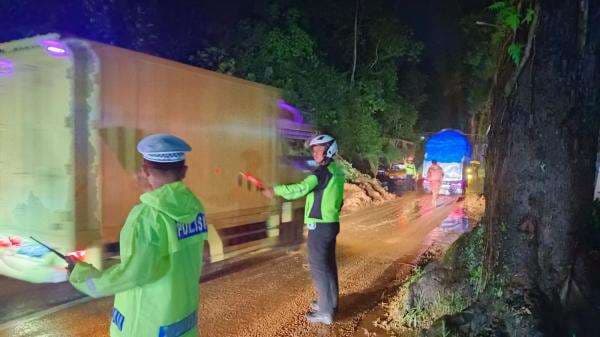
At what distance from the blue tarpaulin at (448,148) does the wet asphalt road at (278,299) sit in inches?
541

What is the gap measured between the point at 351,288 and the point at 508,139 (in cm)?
318

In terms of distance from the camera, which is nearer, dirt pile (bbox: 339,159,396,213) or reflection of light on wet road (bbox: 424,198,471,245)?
reflection of light on wet road (bbox: 424,198,471,245)

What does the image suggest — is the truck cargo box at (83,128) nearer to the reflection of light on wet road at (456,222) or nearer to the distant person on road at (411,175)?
the reflection of light on wet road at (456,222)

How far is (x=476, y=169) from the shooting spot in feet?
90.8

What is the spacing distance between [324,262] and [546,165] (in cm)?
224

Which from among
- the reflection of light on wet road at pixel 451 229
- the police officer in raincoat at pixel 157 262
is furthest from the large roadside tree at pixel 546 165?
the reflection of light on wet road at pixel 451 229

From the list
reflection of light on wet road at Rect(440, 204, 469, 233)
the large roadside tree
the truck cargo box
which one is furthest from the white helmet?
reflection of light on wet road at Rect(440, 204, 469, 233)

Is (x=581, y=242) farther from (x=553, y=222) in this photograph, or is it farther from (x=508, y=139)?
(x=508, y=139)

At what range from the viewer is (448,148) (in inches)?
910

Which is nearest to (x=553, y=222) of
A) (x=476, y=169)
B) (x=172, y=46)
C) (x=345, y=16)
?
(x=172, y=46)

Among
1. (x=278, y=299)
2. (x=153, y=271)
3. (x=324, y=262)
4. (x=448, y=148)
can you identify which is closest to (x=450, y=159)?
(x=448, y=148)

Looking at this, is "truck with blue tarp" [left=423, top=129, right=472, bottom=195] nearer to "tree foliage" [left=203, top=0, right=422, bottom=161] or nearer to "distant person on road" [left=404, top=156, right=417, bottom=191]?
"distant person on road" [left=404, top=156, right=417, bottom=191]

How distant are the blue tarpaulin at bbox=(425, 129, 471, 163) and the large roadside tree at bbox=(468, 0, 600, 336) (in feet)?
63.7

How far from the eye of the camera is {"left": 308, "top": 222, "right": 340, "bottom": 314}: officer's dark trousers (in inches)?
184
